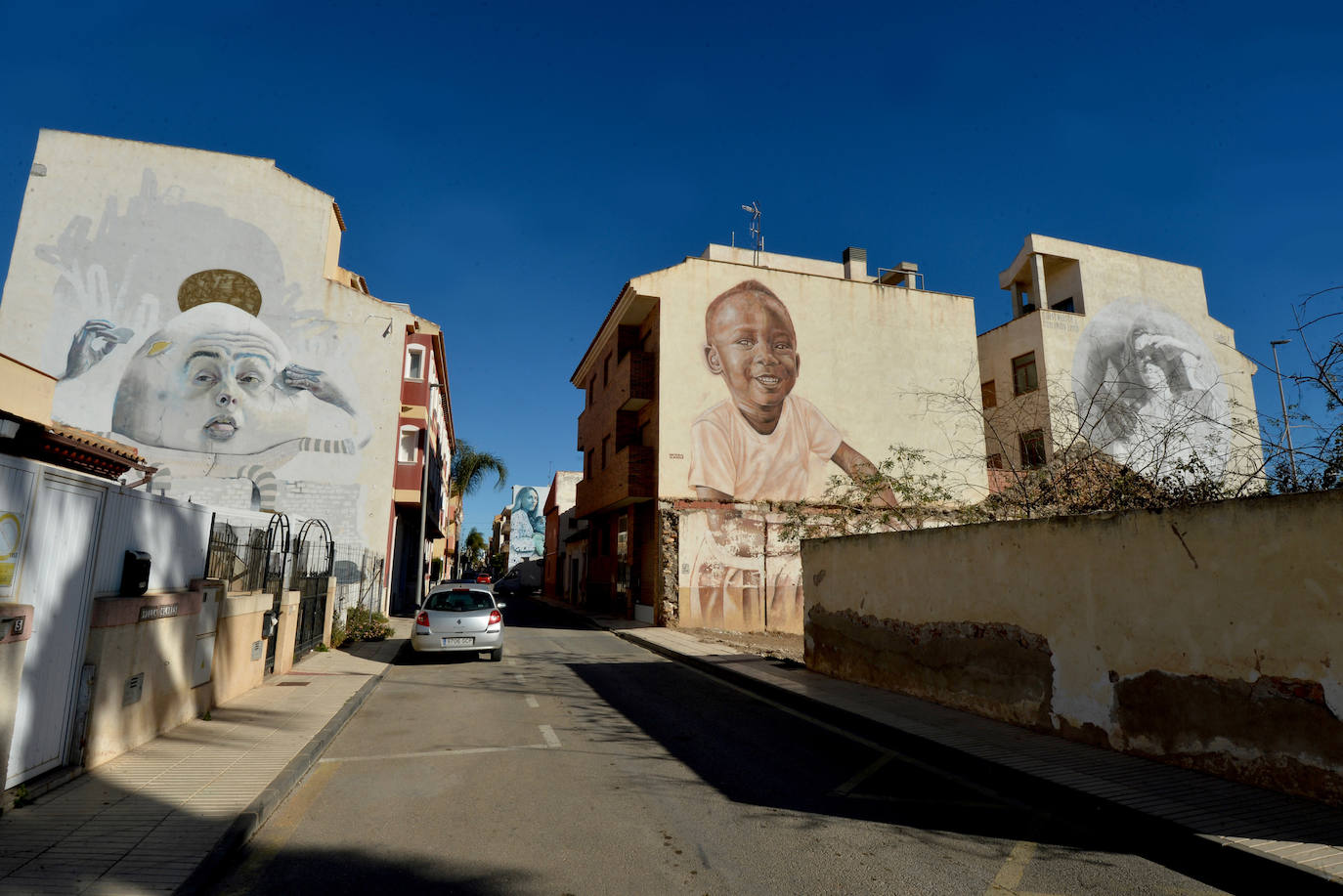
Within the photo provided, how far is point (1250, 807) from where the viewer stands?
16.7ft

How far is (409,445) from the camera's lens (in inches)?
1099

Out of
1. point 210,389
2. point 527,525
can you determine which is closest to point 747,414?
point 210,389

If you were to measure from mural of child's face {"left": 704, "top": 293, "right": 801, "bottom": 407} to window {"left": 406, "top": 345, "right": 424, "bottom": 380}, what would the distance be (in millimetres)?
10886

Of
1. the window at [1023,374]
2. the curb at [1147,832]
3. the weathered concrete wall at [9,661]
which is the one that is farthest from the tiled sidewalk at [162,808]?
the window at [1023,374]

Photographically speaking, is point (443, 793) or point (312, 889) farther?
point (443, 793)

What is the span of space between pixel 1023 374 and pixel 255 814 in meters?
33.3

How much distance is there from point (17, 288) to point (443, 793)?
92.9 feet

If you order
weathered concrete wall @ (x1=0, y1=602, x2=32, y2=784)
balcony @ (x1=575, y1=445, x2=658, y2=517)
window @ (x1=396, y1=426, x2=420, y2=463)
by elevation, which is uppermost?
window @ (x1=396, y1=426, x2=420, y2=463)

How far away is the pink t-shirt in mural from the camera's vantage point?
1007 inches

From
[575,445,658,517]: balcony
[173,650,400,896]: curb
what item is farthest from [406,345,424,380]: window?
[173,650,400,896]: curb

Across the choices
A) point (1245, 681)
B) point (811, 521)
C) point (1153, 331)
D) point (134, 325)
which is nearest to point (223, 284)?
point (134, 325)

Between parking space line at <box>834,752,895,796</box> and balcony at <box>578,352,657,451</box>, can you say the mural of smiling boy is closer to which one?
balcony at <box>578,352,657,451</box>

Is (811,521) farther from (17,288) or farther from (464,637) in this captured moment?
(17,288)

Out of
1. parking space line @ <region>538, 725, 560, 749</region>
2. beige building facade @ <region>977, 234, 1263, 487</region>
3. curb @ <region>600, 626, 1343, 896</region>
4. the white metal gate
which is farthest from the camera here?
beige building facade @ <region>977, 234, 1263, 487</region>
